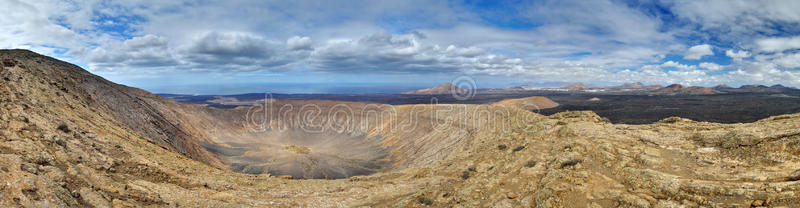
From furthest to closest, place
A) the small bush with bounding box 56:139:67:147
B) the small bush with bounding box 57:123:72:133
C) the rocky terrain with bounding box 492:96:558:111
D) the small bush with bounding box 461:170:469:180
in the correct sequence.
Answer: the rocky terrain with bounding box 492:96:558:111, the small bush with bounding box 461:170:469:180, the small bush with bounding box 57:123:72:133, the small bush with bounding box 56:139:67:147

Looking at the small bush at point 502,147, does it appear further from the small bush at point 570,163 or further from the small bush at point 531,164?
the small bush at point 570,163

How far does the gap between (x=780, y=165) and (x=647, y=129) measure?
6.69 meters

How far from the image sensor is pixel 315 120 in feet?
217

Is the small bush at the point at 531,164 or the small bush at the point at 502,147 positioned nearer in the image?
the small bush at the point at 531,164

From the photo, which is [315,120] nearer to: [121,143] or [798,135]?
[121,143]

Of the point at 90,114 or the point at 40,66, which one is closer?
the point at 90,114

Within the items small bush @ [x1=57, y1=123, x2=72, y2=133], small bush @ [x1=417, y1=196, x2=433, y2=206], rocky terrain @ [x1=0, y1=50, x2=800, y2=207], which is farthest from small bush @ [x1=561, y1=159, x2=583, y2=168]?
small bush @ [x1=57, y1=123, x2=72, y2=133]

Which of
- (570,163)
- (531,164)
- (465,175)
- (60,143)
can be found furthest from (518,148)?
(60,143)

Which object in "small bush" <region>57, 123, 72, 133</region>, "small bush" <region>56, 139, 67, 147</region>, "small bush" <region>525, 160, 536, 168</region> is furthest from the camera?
"small bush" <region>525, 160, 536, 168</region>

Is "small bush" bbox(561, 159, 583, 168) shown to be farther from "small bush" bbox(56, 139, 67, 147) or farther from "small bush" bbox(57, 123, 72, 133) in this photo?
"small bush" bbox(57, 123, 72, 133)

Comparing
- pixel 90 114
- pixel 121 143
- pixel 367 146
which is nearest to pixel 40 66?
pixel 90 114

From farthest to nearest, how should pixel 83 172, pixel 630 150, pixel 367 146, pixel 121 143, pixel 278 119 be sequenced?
pixel 278 119, pixel 367 146, pixel 121 143, pixel 630 150, pixel 83 172

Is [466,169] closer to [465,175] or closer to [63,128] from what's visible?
[465,175]

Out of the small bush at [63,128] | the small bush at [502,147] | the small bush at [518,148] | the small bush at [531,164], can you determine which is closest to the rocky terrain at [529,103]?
the small bush at [502,147]
